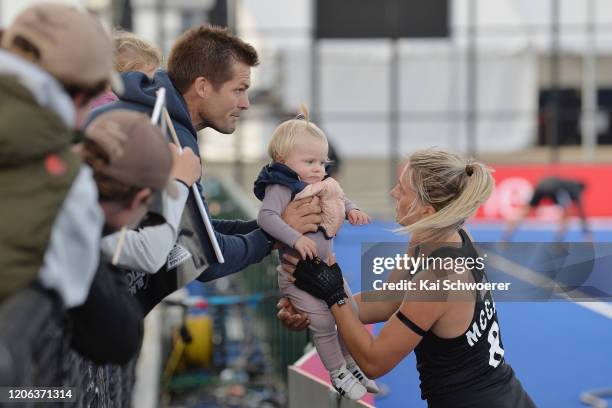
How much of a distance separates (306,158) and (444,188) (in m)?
0.49

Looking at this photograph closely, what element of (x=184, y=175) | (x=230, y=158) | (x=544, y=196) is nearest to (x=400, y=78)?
(x=230, y=158)

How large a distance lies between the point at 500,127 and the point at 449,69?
1.88m

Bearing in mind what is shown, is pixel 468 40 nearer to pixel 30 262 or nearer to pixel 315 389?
pixel 315 389

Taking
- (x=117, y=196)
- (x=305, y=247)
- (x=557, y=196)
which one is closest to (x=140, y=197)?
(x=117, y=196)

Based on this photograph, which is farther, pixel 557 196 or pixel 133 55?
pixel 557 196

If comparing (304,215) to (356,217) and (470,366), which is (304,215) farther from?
(470,366)

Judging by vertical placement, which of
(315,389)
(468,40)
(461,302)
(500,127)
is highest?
(468,40)

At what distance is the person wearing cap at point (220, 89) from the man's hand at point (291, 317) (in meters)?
0.18

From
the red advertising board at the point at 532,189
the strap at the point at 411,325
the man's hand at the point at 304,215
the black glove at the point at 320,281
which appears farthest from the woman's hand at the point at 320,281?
the red advertising board at the point at 532,189

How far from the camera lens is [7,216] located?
163 centimetres

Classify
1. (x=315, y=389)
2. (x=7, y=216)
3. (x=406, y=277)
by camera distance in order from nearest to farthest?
(x=7, y=216)
(x=406, y=277)
(x=315, y=389)

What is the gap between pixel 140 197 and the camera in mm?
2119

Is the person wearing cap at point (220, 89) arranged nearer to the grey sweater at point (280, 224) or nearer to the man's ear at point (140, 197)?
the grey sweater at point (280, 224)

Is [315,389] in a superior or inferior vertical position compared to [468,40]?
inferior
